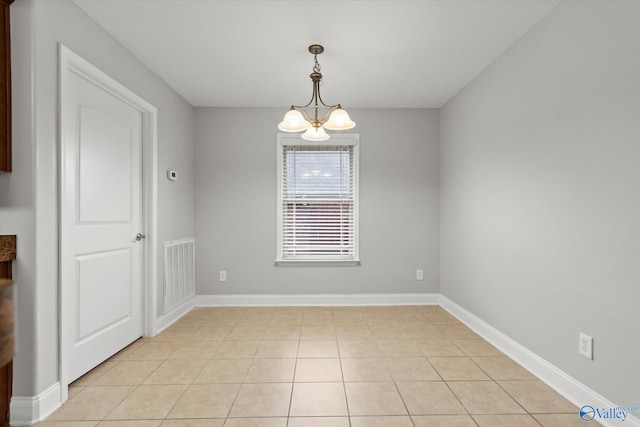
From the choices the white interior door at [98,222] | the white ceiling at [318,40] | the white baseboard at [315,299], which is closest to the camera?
the white interior door at [98,222]

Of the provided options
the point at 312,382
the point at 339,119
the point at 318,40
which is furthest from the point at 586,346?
the point at 318,40

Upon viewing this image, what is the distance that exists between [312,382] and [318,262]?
2.02 m

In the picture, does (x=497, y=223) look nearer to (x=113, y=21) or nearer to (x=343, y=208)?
(x=343, y=208)

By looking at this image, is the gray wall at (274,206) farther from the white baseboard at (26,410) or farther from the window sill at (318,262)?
the white baseboard at (26,410)

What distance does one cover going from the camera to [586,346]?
6.44 ft

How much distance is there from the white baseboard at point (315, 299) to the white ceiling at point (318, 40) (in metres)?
2.44

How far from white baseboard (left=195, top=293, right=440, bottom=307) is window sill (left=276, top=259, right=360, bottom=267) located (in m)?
0.38

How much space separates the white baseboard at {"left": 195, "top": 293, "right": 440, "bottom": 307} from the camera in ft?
13.7

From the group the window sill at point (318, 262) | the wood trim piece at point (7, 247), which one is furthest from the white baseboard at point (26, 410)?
the window sill at point (318, 262)

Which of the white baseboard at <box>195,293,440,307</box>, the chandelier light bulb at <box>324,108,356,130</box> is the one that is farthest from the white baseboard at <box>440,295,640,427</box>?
the chandelier light bulb at <box>324,108,356,130</box>

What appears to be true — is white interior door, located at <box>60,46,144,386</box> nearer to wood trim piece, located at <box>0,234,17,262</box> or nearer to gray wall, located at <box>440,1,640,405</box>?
wood trim piece, located at <box>0,234,17,262</box>

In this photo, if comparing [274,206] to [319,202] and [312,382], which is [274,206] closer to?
[319,202]

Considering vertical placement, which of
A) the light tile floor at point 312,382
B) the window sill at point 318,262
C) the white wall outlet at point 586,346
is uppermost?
the window sill at point 318,262

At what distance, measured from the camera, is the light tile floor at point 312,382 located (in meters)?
1.90
